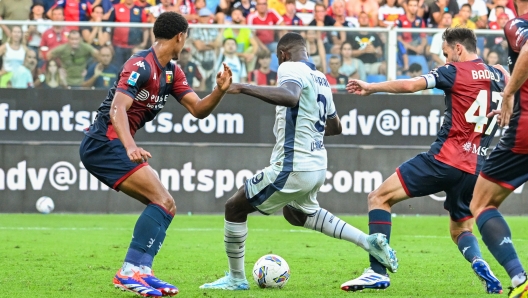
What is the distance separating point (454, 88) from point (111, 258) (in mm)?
4326

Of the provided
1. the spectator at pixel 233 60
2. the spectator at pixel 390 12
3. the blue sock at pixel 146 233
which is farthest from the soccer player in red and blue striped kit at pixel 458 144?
the spectator at pixel 390 12

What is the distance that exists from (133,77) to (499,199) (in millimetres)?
2917

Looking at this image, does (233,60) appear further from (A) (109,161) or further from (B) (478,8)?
(A) (109,161)

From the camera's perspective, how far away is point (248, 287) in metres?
7.57

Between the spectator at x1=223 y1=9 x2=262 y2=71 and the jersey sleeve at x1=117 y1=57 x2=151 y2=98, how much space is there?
29.2 ft

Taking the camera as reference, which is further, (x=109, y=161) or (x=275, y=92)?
(x=109, y=161)

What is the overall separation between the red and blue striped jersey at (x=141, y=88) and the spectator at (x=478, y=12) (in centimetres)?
1183

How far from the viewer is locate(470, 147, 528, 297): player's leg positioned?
619cm

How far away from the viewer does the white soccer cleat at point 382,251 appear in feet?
23.6

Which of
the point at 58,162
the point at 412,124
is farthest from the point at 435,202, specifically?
the point at 58,162

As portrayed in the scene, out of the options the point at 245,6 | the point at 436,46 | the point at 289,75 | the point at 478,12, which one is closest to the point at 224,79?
the point at 289,75

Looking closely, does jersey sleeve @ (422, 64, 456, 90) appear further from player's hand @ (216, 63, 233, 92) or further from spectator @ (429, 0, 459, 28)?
spectator @ (429, 0, 459, 28)

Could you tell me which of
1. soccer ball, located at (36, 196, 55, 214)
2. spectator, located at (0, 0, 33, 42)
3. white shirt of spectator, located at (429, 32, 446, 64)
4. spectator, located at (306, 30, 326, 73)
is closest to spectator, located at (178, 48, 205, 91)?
spectator, located at (306, 30, 326, 73)

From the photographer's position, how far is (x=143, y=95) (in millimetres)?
7125
